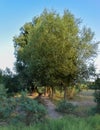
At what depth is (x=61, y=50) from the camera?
92.9 ft

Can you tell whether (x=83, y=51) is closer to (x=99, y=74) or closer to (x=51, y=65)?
(x=51, y=65)

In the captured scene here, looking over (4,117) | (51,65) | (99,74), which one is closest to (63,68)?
(51,65)

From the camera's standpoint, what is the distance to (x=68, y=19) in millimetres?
29391

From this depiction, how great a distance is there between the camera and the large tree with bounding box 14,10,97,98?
28.4 meters

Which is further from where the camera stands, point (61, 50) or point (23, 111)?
point (61, 50)

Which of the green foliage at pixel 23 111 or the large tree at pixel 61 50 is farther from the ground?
the large tree at pixel 61 50

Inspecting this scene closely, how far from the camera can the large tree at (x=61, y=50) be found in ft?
93.2

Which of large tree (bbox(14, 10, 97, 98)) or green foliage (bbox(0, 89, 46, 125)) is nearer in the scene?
green foliage (bbox(0, 89, 46, 125))

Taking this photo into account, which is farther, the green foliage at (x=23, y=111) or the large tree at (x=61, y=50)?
the large tree at (x=61, y=50)

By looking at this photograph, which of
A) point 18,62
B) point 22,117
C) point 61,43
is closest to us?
point 22,117

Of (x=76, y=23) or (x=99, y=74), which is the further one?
(x=76, y=23)

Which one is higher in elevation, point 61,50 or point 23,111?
point 61,50

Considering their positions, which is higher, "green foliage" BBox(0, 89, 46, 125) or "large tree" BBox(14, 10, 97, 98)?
"large tree" BBox(14, 10, 97, 98)

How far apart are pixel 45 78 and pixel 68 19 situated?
562cm
